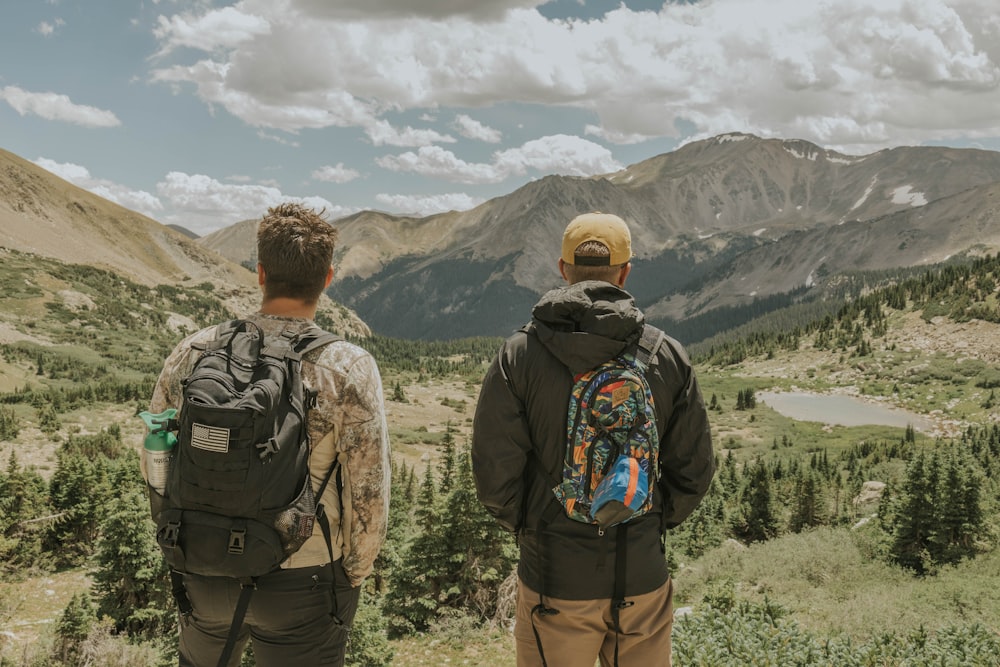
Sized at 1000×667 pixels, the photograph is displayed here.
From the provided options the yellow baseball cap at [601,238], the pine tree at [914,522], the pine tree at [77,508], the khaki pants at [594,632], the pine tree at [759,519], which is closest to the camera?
the khaki pants at [594,632]

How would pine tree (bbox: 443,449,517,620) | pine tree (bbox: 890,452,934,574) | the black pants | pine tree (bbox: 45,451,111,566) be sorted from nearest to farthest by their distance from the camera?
1. the black pants
2. pine tree (bbox: 443,449,517,620)
3. pine tree (bbox: 890,452,934,574)
4. pine tree (bbox: 45,451,111,566)

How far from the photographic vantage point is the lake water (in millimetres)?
90938

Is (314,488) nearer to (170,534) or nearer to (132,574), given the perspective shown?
(170,534)

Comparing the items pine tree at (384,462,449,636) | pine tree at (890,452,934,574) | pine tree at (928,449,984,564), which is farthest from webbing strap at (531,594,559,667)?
pine tree at (928,449,984,564)

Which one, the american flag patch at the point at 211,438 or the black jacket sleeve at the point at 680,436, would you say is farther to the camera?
the black jacket sleeve at the point at 680,436

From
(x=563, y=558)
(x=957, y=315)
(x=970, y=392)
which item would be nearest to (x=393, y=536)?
(x=563, y=558)

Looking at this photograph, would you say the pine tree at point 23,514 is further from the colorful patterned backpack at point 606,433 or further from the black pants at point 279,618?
the colorful patterned backpack at point 606,433

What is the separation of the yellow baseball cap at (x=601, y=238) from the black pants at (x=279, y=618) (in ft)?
8.54

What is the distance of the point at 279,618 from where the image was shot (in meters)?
3.60

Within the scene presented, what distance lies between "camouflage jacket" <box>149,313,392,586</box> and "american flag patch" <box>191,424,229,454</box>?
0.53 m

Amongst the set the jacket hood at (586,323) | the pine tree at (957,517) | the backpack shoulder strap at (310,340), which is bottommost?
the pine tree at (957,517)

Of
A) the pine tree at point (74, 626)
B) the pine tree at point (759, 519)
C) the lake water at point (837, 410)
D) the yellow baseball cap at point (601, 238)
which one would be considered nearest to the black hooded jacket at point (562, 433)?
the yellow baseball cap at point (601, 238)

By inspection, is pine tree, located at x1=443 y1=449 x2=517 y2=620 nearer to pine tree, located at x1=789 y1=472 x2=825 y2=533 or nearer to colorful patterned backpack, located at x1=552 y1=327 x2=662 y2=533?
colorful patterned backpack, located at x1=552 y1=327 x2=662 y2=533

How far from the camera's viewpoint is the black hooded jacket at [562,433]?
3787 mm
